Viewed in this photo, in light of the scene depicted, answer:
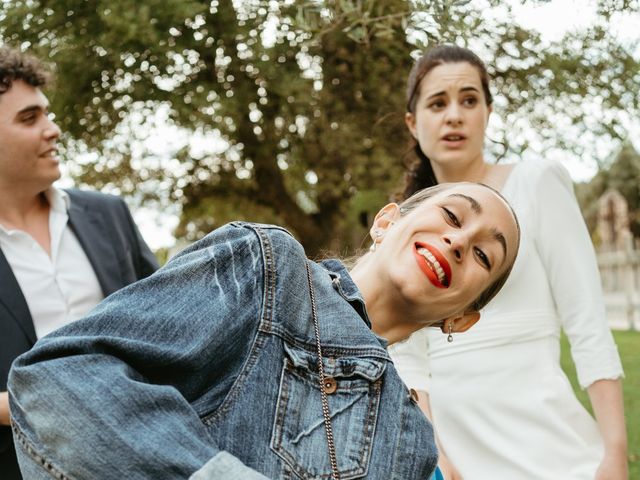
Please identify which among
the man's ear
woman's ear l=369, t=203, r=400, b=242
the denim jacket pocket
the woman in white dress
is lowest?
the woman in white dress

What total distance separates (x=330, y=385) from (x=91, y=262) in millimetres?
1908

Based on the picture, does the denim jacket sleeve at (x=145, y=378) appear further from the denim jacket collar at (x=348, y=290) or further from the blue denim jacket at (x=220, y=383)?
the denim jacket collar at (x=348, y=290)

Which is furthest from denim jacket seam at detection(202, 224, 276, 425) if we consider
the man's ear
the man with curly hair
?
the man with curly hair

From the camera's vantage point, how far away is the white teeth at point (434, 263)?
173 cm

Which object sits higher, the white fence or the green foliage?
the white fence

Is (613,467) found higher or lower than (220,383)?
lower

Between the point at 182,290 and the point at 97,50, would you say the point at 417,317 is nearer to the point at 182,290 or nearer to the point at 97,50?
the point at 182,290

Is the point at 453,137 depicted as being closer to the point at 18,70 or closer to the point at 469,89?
the point at 469,89

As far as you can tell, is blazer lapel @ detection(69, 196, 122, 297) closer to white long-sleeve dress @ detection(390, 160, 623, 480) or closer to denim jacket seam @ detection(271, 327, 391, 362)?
white long-sleeve dress @ detection(390, 160, 623, 480)

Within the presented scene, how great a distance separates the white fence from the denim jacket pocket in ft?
55.6

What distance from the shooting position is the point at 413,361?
8.86 ft

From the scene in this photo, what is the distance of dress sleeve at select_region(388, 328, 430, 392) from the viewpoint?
2672 millimetres

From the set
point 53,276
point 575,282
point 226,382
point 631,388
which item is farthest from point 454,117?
point 631,388

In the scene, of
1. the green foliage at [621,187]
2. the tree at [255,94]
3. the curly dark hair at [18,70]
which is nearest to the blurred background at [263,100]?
the tree at [255,94]
